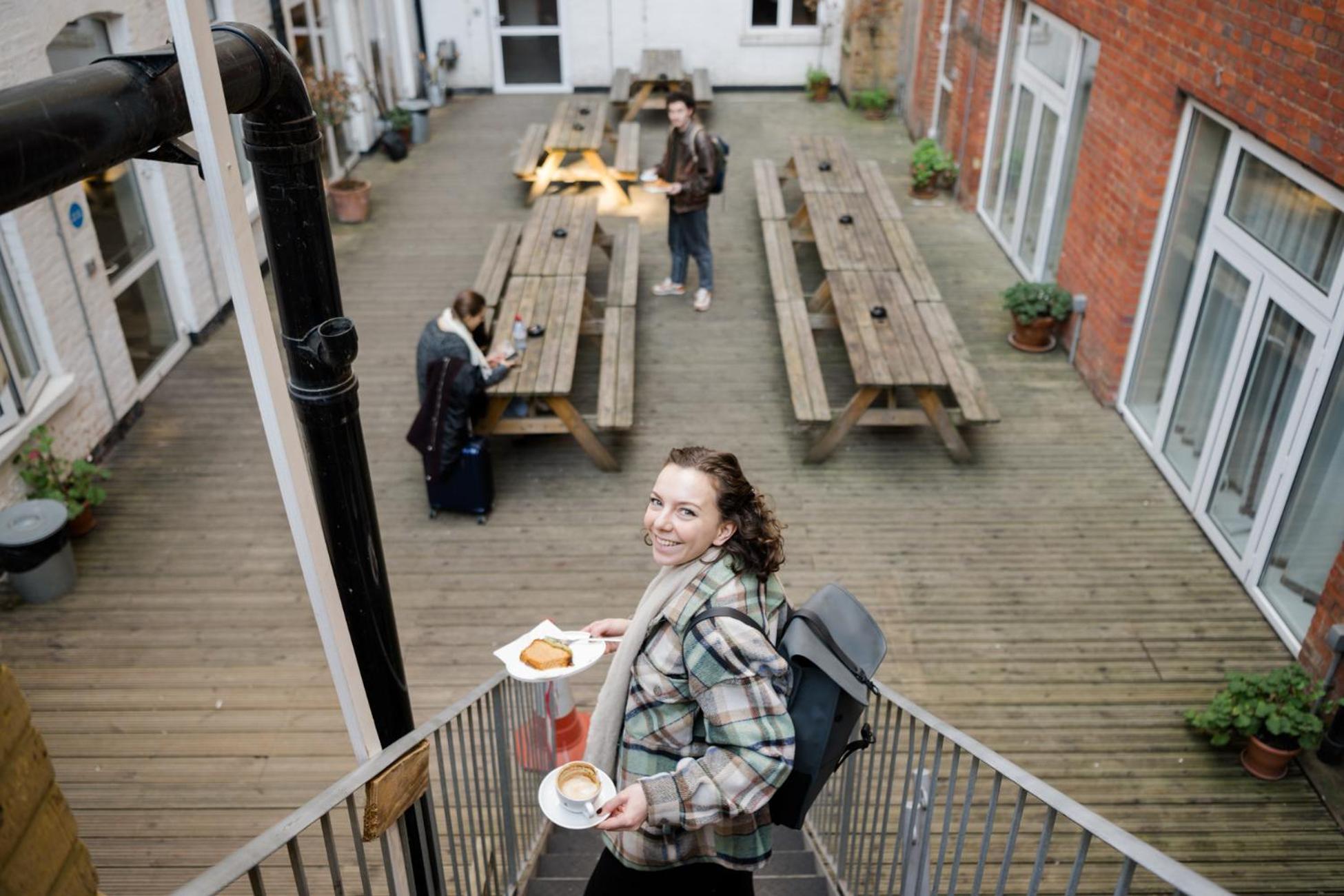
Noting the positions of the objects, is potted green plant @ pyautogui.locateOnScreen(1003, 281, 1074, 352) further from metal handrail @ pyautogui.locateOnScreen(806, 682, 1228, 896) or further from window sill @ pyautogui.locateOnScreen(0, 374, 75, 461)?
window sill @ pyautogui.locateOnScreen(0, 374, 75, 461)

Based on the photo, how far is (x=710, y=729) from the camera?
2266mm

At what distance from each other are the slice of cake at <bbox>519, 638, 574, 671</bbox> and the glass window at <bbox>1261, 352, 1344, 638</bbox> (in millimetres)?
4221

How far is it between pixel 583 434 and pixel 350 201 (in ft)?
18.1

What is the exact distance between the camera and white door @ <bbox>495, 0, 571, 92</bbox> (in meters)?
15.6

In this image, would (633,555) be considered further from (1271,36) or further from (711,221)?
(711,221)

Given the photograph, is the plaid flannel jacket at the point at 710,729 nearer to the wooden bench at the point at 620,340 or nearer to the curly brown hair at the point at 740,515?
the curly brown hair at the point at 740,515

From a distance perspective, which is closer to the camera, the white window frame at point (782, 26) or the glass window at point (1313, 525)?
the glass window at point (1313, 525)

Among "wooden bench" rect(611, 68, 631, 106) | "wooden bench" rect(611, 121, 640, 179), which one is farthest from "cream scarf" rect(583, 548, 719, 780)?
"wooden bench" rect(611, 68, 631, 106)

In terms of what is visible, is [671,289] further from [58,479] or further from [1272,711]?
[1272,711]

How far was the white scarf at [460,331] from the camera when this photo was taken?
639 cm

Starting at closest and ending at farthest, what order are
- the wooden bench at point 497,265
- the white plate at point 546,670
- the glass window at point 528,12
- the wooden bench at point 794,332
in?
the white plate at point 546,670, the wooden bench at point 794,332, the wooden bench at point 497,265, the glass window at point 528,12

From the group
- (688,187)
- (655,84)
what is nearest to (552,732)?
(688,187)

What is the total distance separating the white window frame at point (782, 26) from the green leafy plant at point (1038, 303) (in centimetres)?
850

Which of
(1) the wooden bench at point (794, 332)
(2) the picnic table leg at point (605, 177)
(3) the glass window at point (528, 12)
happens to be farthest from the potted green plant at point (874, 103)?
(1) the wooden bench at point (794, 332)
